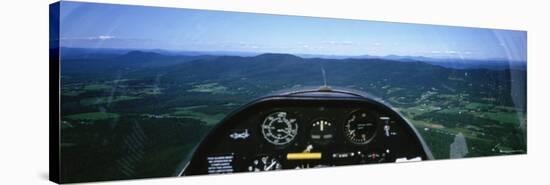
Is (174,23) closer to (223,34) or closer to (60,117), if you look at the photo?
(223,34)

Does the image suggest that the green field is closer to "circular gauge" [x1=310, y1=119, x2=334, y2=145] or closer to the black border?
the black border

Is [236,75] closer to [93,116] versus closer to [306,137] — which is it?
[306,137]

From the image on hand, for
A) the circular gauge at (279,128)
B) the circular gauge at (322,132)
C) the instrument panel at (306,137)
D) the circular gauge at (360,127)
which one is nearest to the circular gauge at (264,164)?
the instrument panel at (306,137)

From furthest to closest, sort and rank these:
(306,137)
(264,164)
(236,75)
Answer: (306,137)
(264,164)
(236,75)

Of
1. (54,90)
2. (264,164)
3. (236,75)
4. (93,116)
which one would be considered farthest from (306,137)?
(54,90)

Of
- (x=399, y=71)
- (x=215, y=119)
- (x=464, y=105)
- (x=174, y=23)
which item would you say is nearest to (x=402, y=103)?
(x=399, y=71)

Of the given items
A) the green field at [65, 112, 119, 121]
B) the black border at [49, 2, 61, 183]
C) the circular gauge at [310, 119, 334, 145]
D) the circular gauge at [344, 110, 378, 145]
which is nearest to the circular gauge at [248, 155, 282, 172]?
the circular gauge at [310, 119, 334, 145]
